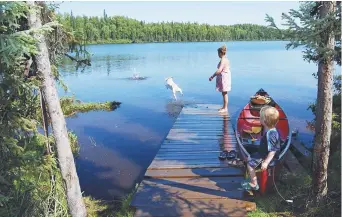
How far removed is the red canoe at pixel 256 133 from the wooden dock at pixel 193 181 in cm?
39

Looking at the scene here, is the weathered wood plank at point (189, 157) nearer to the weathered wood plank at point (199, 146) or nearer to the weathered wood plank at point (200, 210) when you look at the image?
the weathered wood plank at point (199, 146)

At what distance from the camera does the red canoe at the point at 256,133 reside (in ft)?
18.0

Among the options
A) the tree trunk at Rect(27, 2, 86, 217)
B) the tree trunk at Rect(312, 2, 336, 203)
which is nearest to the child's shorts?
the tree trunk at Rect(312, 2, 336, 203)

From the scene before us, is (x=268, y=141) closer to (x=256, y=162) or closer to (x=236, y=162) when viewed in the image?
(x=256, y=162)

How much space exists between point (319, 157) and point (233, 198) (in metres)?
1.45

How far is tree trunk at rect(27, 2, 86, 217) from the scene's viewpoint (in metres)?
4.67

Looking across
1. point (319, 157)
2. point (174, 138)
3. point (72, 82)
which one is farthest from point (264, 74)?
point (319, 157)

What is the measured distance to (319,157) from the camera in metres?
4.91

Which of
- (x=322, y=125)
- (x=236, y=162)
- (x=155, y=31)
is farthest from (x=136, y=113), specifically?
(x=155, y=31)

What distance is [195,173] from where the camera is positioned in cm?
638

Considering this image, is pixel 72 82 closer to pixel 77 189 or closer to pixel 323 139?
pixel 77 189

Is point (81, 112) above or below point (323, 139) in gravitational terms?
below

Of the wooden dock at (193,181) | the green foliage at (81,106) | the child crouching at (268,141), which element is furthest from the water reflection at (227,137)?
the green foliage at (81,106)

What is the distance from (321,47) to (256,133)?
4.46 metres
